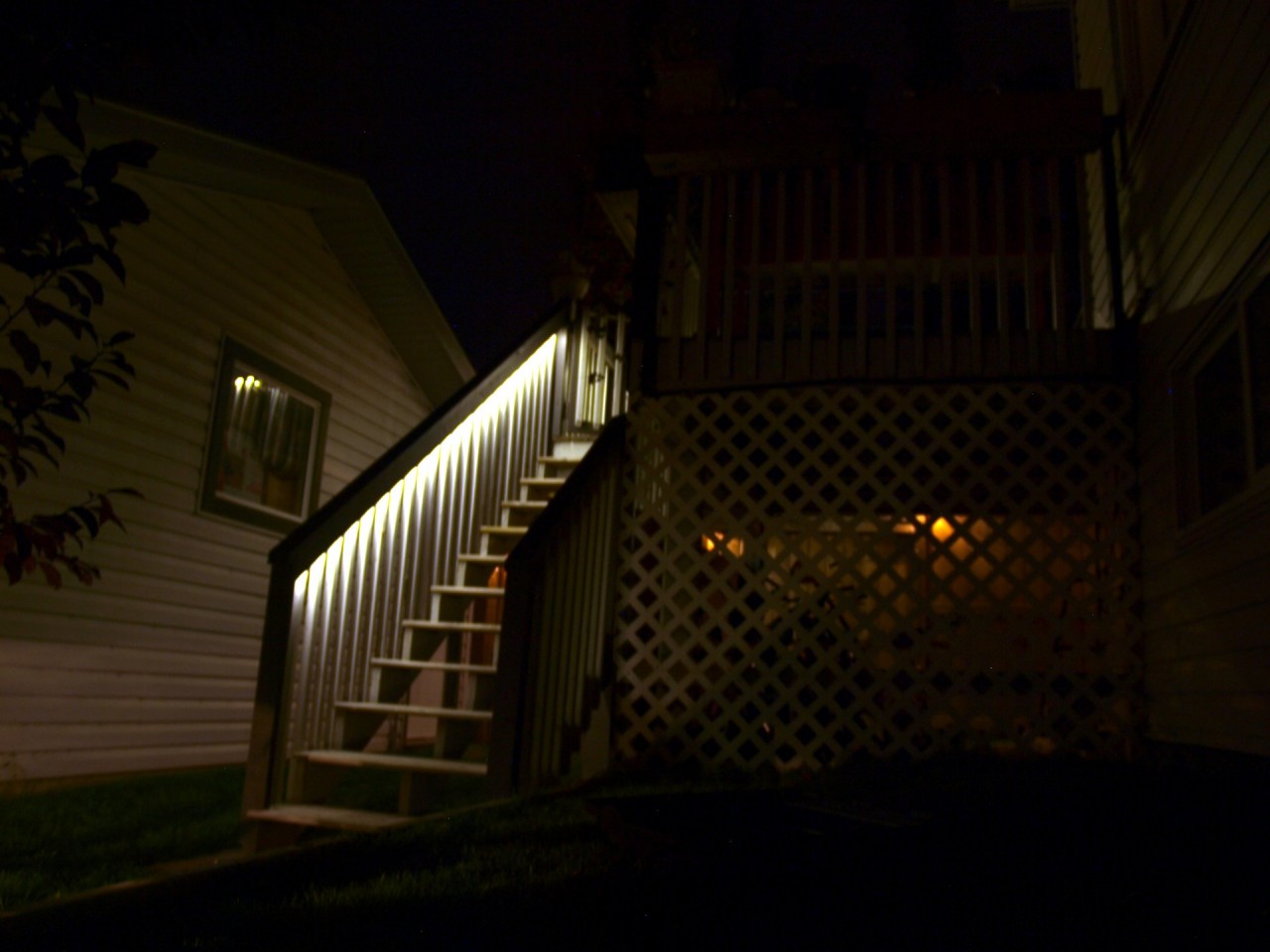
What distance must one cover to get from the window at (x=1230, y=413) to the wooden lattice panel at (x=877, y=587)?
2.94ft

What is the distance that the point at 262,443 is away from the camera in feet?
28.4

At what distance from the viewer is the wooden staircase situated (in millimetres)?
4469

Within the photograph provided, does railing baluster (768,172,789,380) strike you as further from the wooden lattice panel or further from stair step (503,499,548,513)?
stair step (503,499,548,513)

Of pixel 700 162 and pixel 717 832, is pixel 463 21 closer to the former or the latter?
pixel 700 162

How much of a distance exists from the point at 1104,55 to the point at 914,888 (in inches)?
253

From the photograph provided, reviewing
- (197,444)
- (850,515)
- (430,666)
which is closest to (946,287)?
(850,515)

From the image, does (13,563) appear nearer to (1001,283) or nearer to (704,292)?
(704,292)

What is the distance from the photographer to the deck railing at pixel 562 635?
4.48 metres

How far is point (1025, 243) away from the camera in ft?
19.2

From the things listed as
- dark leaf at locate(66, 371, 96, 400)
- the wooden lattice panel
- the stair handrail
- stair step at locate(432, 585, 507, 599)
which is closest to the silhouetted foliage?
dark leaf at locate(66, 371, 96, 400)

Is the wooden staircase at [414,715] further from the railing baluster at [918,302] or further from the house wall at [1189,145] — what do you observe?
the house wall at [1189,145]

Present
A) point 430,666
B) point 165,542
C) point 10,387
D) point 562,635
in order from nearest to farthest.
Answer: point 10,387 → point 562,635 → point 430,666 → point 165,542

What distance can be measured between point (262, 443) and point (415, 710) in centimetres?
441

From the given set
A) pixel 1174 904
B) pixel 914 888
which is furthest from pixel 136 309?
pixel 1174 904
